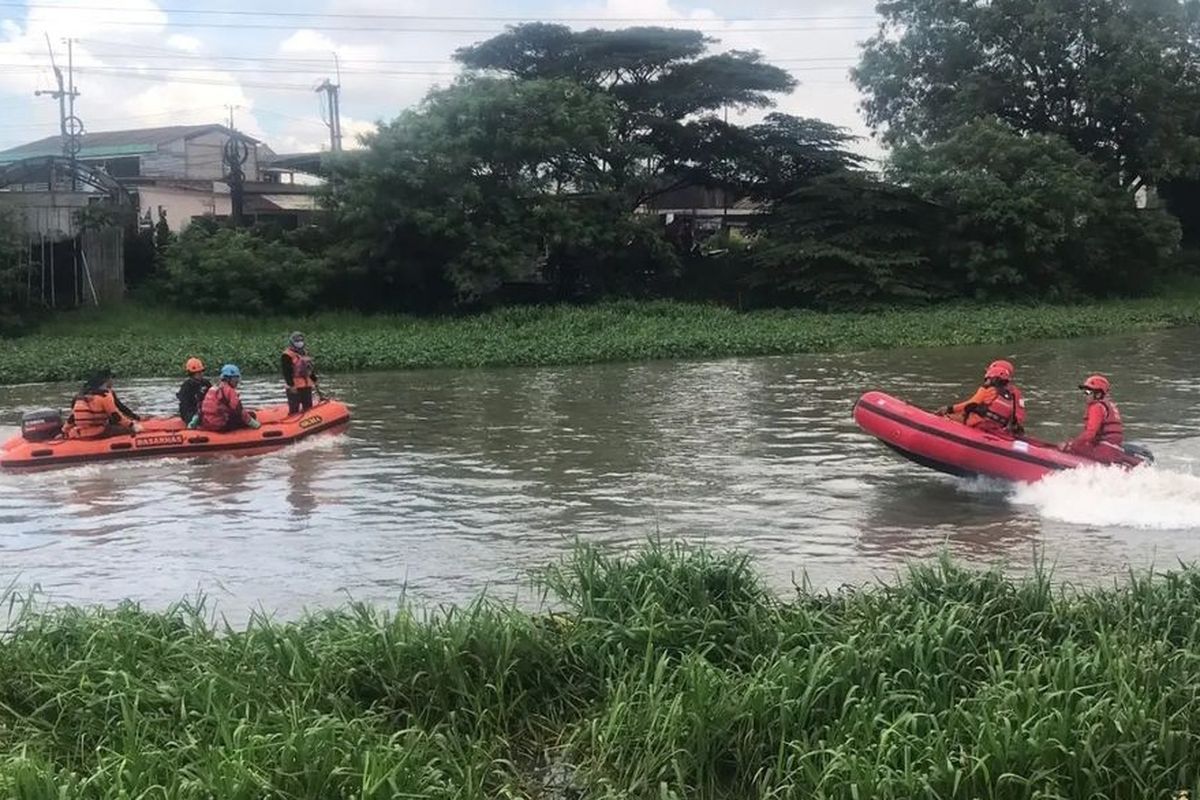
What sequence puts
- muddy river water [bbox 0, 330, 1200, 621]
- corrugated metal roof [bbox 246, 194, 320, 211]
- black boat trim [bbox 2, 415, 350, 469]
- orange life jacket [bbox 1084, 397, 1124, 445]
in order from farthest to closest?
1. corrugated metal roof [bbox 246, 194, 320, 211]
2. black boat trim [bbox 2, 415, 350, 469]
3. orange life jacket [bbox 1084, 397, 1124, 445]
4. muddy river water [bbox 0, 330, 1200, 621]

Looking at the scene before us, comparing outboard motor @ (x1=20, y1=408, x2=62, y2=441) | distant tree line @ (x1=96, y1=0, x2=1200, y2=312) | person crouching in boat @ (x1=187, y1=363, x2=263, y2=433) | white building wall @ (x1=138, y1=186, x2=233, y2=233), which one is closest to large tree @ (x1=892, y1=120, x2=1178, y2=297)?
distant tree line @ (x1=96, y1=0, x2=1200, y2=312)

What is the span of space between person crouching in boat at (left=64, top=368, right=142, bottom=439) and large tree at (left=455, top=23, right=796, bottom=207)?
18.2 meters

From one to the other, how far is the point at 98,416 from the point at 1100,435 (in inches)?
372

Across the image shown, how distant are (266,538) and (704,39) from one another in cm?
2383

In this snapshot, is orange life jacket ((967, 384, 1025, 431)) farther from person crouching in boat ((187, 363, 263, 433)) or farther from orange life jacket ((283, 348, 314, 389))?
orange life jacket ((283, 348, 314, 389))

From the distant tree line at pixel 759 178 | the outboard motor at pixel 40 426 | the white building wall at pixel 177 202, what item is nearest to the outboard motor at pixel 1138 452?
the outboard motor at pixel 40 426

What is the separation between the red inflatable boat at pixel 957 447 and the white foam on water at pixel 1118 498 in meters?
0.18

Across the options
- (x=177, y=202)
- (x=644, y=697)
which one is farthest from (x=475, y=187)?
(x=644, y=697)

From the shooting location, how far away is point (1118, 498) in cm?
925

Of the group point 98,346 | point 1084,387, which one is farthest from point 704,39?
point 1084,387

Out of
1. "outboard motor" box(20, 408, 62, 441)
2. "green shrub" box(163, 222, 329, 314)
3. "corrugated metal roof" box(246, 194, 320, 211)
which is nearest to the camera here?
"outboard motor" box(20, 408, 62, 441)

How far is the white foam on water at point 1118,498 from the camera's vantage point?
29.2ft

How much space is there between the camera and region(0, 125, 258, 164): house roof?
36594mm

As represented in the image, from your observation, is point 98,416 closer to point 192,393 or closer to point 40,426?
point 40,426
